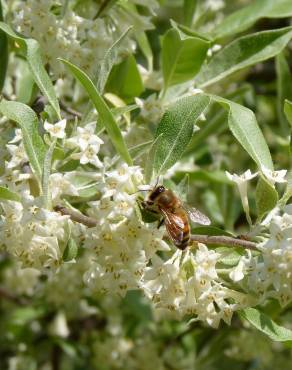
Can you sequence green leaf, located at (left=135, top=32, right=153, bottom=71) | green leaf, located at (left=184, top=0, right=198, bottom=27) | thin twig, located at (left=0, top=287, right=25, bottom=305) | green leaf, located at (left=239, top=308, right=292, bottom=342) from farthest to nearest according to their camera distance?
thin twig, located at (left=0, top=287, right=25, bottom=305), green leaf, located at (left=184, top=0, right=198, bottom=27), green leaf, located at (left=135, top=32, right=153, bottom=71), green leaf, located at (left=239, top=308, right=292, bottom=342)

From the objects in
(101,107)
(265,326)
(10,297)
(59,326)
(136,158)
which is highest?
(101,107)

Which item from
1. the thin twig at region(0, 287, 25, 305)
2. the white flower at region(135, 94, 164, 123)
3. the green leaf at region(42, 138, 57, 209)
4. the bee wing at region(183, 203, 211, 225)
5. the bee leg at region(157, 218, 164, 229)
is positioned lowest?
the thin twig at region(0, 287, 25, 305)

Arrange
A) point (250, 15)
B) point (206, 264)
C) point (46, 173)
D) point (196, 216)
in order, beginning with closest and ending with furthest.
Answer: point (46, 173) → point (206, 264) → point (196, 216) → point (250, 15)

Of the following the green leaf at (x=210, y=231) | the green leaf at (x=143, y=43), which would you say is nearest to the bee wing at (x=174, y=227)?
the green leaf at (x=210, y=231)

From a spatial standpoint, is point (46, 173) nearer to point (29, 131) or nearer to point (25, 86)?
point (29, 131)

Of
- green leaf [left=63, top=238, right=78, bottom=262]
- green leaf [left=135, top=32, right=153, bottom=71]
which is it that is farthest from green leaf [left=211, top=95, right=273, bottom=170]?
green leaf [left=135, top=32, right=153, bottom=71]

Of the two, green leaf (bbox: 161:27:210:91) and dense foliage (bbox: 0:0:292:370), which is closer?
dense foliage (bbox: 0:0:292:370)

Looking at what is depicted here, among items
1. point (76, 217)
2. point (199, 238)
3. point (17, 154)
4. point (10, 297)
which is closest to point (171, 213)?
point (199, 238)

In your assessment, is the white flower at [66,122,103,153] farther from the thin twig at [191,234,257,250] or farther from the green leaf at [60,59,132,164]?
the thin twig at [191,234,257,250]
